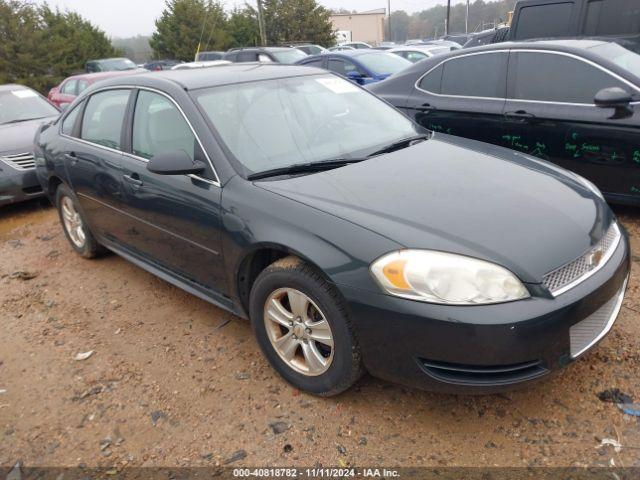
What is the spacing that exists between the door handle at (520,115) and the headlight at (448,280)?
9.55ft

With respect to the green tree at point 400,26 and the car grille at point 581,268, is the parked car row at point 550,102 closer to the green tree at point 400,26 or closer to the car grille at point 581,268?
the car grille at point 581,268

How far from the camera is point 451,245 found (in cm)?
213

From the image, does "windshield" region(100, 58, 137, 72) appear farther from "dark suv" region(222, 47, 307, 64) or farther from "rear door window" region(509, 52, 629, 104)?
"rear door window" region(509, 52, 629, 104)

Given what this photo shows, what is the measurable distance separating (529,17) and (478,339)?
662cm

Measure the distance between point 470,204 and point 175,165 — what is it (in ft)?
5.05

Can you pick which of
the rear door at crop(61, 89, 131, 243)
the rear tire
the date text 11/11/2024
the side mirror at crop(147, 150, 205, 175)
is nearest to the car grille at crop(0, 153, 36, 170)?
the rear tire

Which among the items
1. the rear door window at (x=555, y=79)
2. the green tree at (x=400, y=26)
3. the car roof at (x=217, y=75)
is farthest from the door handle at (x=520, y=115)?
the green tree at (x=400, y=26)

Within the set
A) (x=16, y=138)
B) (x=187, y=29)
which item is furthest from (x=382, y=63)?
(x=187, y=29)

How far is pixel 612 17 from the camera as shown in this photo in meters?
6.56

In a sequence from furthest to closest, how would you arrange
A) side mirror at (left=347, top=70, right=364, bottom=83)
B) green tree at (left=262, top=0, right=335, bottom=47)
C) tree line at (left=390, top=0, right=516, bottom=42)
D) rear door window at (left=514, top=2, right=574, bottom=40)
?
tree line at (left=390, top=0, right=516, bottom=42) → green tree at (left=262, top=0, right=335, bottom=47) → side mirror at (left=347, top=70, right=364, bottom=83) → rear door window at (left=514, top=2, right=574, bottom=40)

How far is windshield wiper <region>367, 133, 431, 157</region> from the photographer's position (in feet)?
10.1

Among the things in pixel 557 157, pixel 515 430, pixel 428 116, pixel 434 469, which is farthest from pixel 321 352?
pixel 428 116

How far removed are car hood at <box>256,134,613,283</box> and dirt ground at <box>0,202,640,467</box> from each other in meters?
0.75

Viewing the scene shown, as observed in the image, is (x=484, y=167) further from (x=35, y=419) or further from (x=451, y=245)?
(x=35, y=419)
